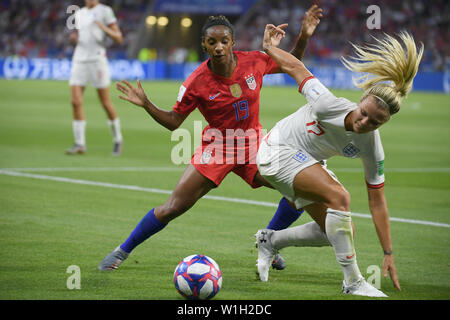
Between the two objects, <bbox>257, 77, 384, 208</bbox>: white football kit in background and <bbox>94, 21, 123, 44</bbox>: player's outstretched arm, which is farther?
<bbox>94, 21, 123, 44</bbox>: player's outstretched arm

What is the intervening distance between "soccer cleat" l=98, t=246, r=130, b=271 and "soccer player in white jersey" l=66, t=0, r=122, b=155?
786cm

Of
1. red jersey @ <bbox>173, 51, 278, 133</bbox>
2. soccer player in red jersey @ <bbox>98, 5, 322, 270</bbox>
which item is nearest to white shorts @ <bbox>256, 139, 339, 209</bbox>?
soccer player in red jersey @ <bbox>98, 5, 322, 270</bbox>

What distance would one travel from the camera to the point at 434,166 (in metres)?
13.9

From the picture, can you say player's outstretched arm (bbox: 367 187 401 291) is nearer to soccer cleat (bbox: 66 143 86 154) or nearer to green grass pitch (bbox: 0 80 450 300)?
green grass pitch (bbox: 0 80 450 300)

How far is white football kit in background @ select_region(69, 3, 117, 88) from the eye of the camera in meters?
14.2

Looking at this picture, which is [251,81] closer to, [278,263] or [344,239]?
[278,263]

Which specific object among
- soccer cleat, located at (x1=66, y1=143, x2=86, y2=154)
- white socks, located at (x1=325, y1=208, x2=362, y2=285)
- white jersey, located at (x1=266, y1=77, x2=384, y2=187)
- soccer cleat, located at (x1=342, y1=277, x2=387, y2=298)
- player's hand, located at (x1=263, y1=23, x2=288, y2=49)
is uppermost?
player's hand, located at (x1=263, y1=23, x2=288, y2=49)

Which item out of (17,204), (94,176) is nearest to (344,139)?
(17,204)

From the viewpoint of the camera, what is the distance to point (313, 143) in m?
5.83

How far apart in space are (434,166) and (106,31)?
654 centimetres

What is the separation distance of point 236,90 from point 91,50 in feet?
28.5

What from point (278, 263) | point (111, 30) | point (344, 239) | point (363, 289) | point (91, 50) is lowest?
point (363, 289)

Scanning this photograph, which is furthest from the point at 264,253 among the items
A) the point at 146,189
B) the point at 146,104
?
the point at 146,189
